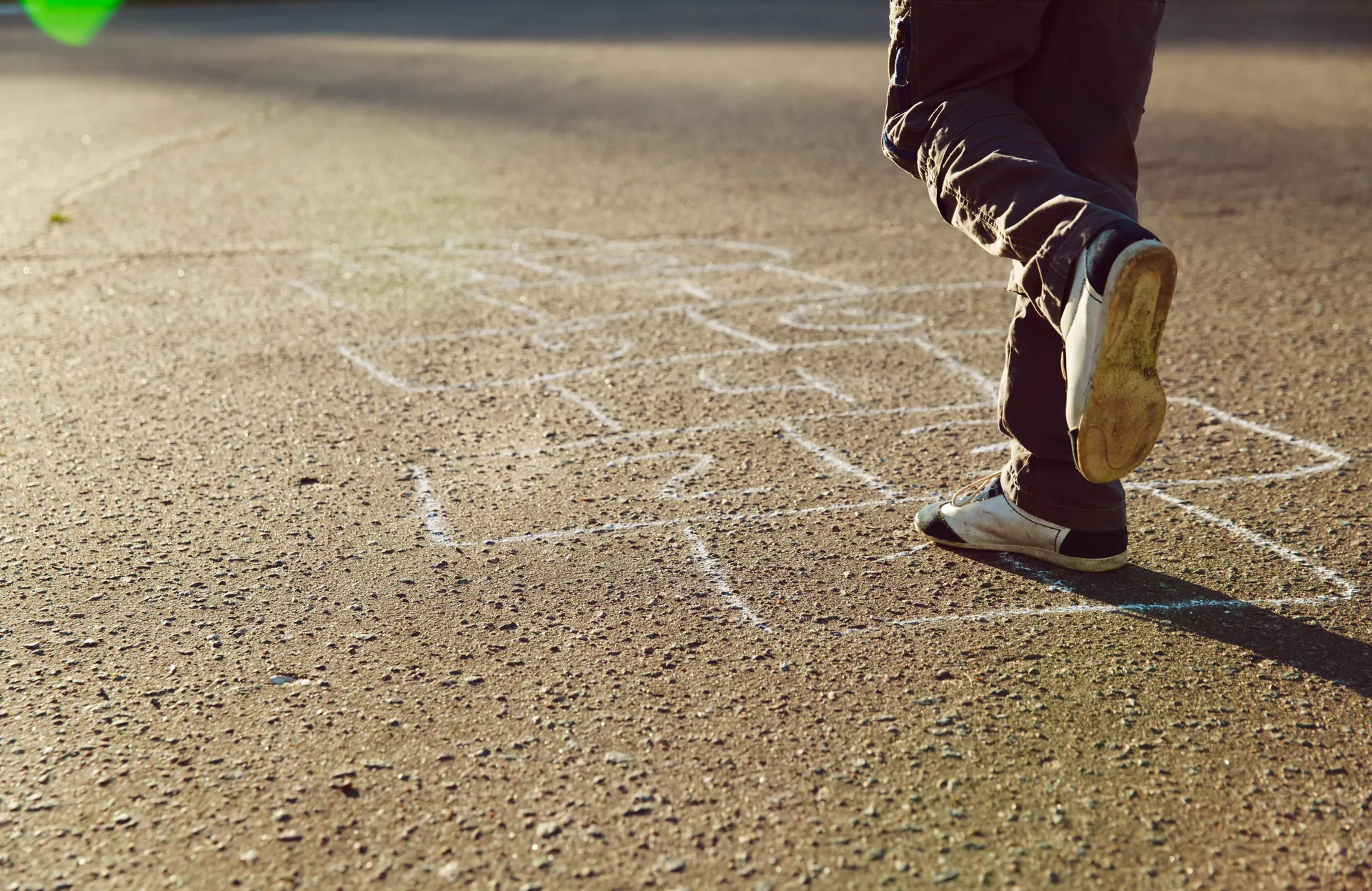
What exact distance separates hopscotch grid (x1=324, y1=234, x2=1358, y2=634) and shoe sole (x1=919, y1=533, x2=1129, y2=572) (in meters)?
0.03

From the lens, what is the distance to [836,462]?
316 cm

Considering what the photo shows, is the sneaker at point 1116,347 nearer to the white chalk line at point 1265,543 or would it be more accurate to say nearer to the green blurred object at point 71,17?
the white chalk line at point 1265,543

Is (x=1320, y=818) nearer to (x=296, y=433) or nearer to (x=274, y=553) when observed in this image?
(x=274, y=553)

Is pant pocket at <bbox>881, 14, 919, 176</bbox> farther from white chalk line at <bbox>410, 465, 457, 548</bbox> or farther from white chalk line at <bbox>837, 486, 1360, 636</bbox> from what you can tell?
white chalk line at <bbox>410, 465, 457, 548</bbox>

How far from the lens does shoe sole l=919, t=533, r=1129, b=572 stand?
8.40ft

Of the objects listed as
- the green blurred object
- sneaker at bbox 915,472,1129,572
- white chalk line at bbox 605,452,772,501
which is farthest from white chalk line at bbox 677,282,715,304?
the green blurred object

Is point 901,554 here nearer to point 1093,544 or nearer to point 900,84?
point 1093,544

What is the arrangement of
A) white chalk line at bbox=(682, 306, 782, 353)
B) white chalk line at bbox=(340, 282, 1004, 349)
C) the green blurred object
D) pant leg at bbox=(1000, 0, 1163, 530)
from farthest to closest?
the green blurred object
white chalk line at bbox=(340, 282, 1004, 349)
white chalk line at bbox=(682, 306, 782, 353)
pant leg at bbox=(1000, 0, 1163, 530)

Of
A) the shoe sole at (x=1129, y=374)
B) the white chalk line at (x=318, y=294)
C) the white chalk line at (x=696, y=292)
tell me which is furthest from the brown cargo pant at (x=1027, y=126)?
the white chalk line at (x=318, y=294)

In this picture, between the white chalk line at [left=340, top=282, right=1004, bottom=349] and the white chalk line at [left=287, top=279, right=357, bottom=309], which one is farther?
the white chalk line at [left=287, top=279, right=357, bottom=309]

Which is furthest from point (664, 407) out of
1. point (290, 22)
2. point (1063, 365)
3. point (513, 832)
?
point (290, 22)

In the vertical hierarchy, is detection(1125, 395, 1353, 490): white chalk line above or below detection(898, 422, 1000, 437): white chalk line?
above

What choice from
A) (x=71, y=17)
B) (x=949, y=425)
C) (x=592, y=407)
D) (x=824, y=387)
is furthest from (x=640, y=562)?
(x=71, y=17)

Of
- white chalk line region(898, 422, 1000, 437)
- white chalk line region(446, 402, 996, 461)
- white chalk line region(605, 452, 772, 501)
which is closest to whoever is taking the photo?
white chalk line region(605, 452, 772, 501)
